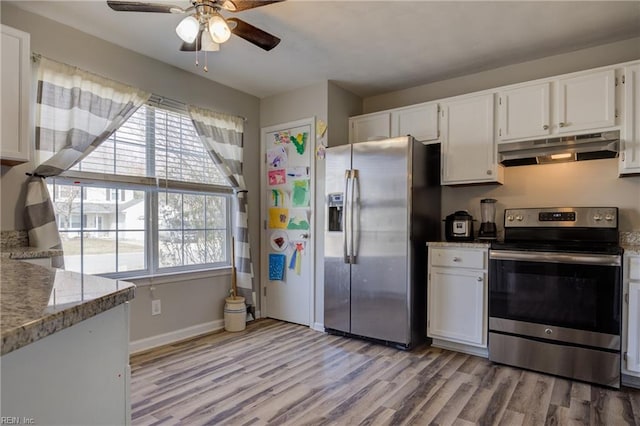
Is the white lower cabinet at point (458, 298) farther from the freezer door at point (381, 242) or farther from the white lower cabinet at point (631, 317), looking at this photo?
the white lower cabinet at point (631, 317)

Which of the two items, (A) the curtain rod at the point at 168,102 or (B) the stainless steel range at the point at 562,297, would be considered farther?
(A) the curtain rod at the point at 168,102

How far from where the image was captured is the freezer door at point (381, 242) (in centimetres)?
309

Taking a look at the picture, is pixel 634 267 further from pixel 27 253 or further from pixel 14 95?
pixel 14 95

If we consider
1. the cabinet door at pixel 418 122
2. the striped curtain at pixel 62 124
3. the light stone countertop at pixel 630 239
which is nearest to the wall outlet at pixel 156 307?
the striped curtain at pixel 62 124

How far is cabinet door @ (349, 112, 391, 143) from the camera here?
144 inches

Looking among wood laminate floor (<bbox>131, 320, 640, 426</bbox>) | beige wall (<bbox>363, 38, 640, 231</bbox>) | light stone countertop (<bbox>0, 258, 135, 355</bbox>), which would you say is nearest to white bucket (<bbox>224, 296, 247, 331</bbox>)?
wood laminate floor (<bbox>131, 320, 640, 426</bbox>)

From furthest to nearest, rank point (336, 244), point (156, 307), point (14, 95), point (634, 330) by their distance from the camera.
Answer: point (336, 244), point (156, 307), point (634, 330), point (14, 95)

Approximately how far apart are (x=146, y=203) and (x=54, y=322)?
8.92 feet

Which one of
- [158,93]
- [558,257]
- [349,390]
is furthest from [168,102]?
[558,257]

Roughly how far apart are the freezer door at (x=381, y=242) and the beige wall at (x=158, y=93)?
4.38 ft

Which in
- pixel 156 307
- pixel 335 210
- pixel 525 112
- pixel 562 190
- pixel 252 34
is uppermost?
pixel 252 34

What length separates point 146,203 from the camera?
10.4 feet

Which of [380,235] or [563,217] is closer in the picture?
[563,217]

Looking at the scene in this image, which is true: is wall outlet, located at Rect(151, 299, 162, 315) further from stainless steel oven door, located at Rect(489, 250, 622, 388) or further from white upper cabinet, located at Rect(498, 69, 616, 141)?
white upper cabinet, located at Rect(498, 69, 616, 141)
